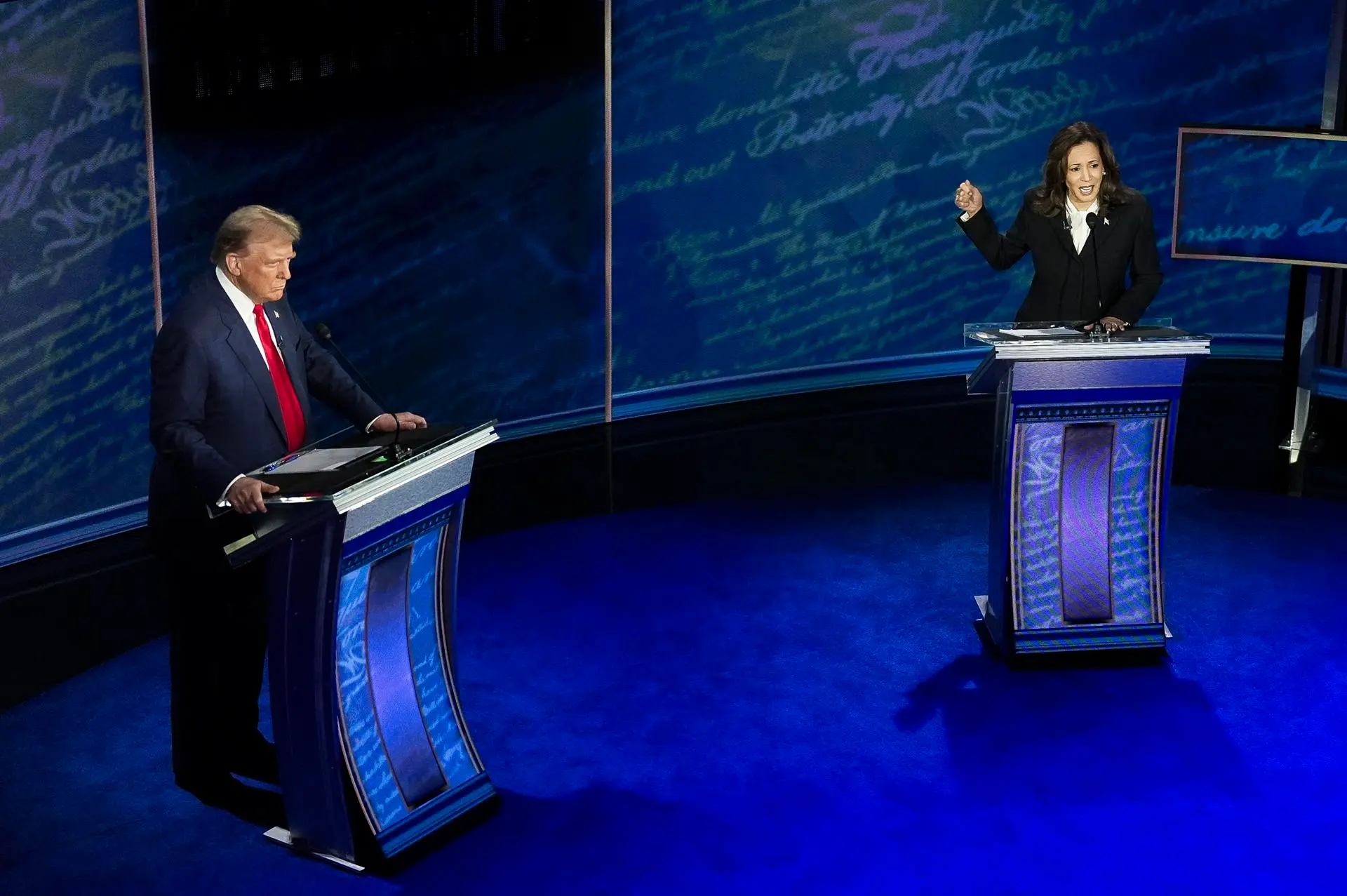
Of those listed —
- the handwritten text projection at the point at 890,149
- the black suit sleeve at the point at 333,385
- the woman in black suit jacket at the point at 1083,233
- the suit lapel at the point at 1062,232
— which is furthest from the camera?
the handwritten text projection at the point at 890,149

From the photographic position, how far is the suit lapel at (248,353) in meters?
3.63

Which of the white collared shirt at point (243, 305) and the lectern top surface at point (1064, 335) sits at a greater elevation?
the white collared shirt at point (243, 305)

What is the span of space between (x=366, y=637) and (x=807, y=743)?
139 cm

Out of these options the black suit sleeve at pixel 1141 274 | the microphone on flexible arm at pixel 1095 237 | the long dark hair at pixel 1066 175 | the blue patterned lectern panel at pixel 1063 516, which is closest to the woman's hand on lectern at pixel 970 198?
the long dark hair at pixel 1066 175

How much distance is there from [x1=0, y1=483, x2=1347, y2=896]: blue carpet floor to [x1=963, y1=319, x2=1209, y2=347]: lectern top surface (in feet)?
3.41

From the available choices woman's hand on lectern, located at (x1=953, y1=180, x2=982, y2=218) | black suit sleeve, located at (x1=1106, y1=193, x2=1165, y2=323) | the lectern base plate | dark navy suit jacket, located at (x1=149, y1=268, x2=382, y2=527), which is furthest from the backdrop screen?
the lectern base plate

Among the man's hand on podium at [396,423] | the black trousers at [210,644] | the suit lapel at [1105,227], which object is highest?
the suit lapel at [1105,227]

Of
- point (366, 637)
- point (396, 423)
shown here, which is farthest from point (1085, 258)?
point (366, 637)

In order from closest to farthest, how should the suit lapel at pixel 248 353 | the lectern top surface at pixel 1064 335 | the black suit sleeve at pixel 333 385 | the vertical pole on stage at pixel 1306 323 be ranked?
the suit lapel at pixel 248 353 < the black suit sleeve at pixel 333 385 < the lectern top surface at pixel 1064 335 < the vertical pole on stage at pixel 1306 323

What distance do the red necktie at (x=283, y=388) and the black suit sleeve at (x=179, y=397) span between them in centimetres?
18

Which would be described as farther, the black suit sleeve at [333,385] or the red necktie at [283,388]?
the black suit sleeve at [333,385]

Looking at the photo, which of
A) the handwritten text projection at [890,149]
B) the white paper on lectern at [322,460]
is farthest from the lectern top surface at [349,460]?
the handwritten text projection at [890,149]

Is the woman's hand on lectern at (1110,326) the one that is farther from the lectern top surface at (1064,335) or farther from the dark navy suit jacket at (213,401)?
the dark navy suit jacket at (213,401)

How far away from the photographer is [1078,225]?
4.96 metres
